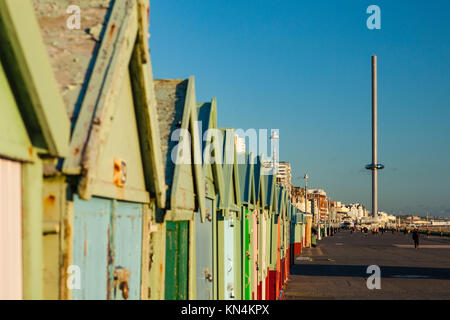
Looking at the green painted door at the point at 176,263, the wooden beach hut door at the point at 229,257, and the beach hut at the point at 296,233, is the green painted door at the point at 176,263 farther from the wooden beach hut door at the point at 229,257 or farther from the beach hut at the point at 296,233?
the beach hut at the point at 296,233

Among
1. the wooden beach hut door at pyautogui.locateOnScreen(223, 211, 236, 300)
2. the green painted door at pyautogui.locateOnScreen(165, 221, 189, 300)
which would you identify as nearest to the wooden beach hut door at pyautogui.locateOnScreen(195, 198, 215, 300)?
the green painted door at pyautogui.locateOnScreen(165, 221, 189, 300)

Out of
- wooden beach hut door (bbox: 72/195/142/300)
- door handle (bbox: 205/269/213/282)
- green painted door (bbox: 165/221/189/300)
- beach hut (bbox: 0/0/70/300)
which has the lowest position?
door handle (bbox: 205/269/213/282)

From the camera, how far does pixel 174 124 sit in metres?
5.77

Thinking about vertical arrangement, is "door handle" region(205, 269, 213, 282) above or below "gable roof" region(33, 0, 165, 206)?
below

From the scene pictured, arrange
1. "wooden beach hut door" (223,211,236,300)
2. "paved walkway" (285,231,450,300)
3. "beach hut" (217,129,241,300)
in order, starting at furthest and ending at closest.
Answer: "paved walkway" (285,231,450,300)
"wooden beach hut door" (223,211,236,300)
"beach hut" (217,129,241,300)

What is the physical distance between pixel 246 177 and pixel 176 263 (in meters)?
5.79

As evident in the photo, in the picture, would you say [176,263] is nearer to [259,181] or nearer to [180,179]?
[180,179]

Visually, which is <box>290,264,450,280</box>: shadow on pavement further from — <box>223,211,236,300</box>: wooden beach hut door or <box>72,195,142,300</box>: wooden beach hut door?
<box>72,195,142,300</box>: wooden beach hut door

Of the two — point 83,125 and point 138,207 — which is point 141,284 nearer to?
point 138,207

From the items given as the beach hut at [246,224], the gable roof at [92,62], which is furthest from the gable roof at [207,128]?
the beach hut at [246,224]

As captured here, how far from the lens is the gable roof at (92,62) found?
3109 millimetres

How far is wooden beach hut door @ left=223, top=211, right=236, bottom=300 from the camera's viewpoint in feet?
29.6

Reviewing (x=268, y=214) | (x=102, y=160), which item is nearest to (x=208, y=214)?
(x=102, y=160)
